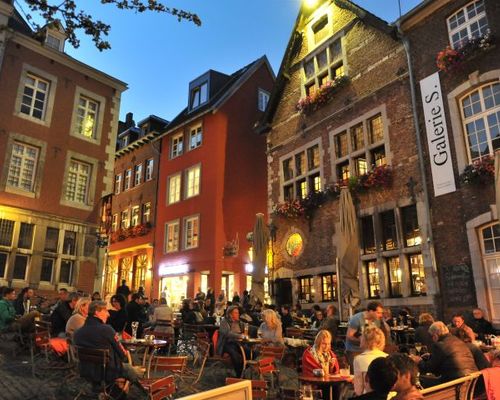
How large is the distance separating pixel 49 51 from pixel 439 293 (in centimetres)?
1701

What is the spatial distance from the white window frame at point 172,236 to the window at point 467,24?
15.9m

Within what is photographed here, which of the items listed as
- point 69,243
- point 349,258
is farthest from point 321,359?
point 69,243

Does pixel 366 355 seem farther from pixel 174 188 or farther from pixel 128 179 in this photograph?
pixel 128 179

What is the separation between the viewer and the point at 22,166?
16.2 m

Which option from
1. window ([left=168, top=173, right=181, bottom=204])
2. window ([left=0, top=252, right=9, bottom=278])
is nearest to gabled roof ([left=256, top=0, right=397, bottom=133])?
window ([left=168, top=173, right=181, bottom=204])

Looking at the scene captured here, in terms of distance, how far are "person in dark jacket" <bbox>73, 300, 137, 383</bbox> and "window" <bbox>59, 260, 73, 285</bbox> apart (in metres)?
12.4

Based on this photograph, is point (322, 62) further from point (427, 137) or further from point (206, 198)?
point (206, 198)

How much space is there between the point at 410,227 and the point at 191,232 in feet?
41.7

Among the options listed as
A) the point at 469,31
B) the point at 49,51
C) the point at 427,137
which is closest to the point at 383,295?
the point at 427,137

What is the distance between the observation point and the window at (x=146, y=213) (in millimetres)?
25594

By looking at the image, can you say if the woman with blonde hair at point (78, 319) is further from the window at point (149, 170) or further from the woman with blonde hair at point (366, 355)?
the window at point (149, 170)

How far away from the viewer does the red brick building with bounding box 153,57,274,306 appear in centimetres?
2089

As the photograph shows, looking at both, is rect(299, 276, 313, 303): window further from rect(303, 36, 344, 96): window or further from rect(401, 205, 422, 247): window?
rect(303, 36, 344, 96): window

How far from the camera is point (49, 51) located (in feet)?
57.1
